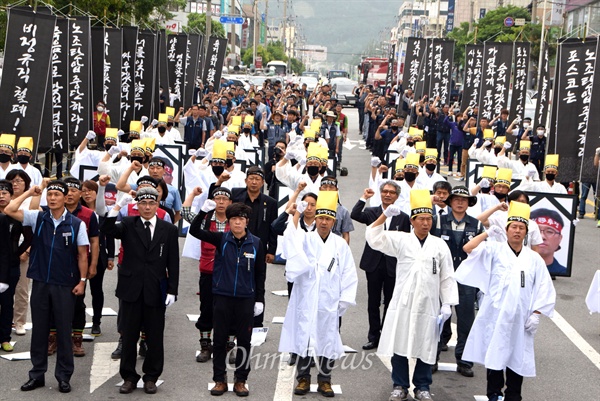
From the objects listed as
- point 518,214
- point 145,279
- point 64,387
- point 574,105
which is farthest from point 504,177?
point 574,105

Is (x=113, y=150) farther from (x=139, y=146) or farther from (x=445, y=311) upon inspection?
(x=445, y=311)

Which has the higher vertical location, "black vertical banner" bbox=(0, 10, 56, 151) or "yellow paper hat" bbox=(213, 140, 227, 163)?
"black vertical banner" bbox=(0, 10, 56, 151)

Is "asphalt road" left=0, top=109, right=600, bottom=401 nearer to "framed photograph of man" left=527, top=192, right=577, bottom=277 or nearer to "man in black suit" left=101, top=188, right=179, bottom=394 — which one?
"man in black suit" left=101, top=188, right=179, bottom=394

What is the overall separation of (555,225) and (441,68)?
19936 mm

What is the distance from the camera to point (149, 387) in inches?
343

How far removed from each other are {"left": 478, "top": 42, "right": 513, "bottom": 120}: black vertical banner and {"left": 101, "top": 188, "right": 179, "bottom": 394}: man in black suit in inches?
765

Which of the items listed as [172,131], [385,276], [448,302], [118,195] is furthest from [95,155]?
[448,302]

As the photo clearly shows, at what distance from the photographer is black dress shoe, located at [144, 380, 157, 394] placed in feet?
28.6

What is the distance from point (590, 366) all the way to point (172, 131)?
474 inches

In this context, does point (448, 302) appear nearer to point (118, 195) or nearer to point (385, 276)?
point (385, 276)

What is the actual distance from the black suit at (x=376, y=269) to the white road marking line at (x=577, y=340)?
2255mm

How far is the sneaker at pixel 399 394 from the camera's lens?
8.60 meters

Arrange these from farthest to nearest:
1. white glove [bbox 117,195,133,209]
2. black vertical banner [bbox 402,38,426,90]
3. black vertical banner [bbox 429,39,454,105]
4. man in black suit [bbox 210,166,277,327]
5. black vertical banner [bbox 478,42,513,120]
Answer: black vertical banner [bbox 402,38,426,90] < black vertical banner [bbox 429,39,454,105] < black vertical banner [bbox 478,42,513,120] < man in black suit [bbox 210,166,277,327] < white glove [bbox 117,195,133,209]

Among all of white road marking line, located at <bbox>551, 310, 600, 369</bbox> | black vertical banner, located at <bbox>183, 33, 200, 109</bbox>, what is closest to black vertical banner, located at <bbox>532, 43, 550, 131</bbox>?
black vertical banner, located at <bbox>183, 33, 200, 109</bbox>
